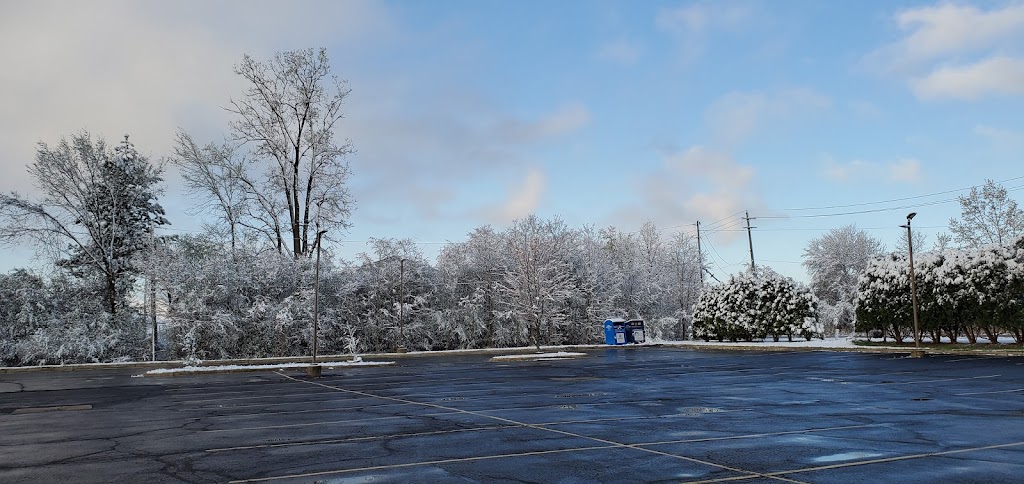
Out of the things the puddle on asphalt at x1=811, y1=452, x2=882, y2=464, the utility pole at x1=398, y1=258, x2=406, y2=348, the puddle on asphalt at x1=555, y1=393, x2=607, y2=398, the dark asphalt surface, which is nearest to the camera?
the dark asphalt surface

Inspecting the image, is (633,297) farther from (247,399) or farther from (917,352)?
(247,399)

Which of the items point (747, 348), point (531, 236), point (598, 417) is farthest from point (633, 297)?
point (598, 417)

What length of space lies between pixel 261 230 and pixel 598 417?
131 feet

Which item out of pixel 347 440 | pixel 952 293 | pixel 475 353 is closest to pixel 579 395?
pixel 347 440

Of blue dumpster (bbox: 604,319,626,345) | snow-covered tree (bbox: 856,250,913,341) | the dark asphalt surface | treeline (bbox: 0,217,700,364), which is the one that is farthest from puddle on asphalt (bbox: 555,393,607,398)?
blue dumpster (bbox: 604,319,626,345)

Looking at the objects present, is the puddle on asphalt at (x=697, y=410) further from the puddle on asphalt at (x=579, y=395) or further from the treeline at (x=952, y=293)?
the treeline at (x=952, y=293)

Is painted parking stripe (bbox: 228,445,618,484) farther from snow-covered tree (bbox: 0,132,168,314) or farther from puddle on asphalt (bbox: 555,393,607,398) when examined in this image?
snow-covered tree (bbox: 0,132,168,314)

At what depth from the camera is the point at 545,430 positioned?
11258 mm

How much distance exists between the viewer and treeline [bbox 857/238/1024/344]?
102ft

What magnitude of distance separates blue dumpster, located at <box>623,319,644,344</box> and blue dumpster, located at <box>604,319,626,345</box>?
22 centimetres

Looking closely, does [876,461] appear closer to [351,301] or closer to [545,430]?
[545,430]

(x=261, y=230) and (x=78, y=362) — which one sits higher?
(x=261, y=230)

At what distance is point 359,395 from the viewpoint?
60.4 feet

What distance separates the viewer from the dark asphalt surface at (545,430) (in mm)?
8023
